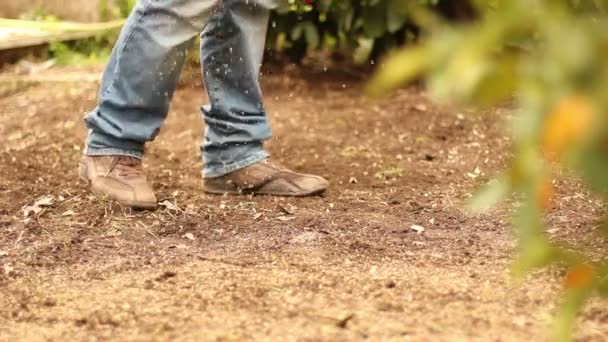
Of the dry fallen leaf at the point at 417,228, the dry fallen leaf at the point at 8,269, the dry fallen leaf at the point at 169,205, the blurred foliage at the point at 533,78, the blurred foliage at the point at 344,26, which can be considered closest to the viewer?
the blurred foliage at the point at 533,78

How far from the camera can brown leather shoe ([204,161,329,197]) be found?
2.78 m

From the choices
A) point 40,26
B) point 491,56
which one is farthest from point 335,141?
point 491,56

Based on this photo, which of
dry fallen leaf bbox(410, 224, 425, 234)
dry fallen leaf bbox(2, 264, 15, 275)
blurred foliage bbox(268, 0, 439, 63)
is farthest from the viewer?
blurred foliage bbox(268, 0, 439, 63)

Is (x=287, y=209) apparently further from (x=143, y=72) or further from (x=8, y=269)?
(x=8, y=269)

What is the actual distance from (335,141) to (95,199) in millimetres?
1118

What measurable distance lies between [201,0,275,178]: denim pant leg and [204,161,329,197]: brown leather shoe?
23 millimetres

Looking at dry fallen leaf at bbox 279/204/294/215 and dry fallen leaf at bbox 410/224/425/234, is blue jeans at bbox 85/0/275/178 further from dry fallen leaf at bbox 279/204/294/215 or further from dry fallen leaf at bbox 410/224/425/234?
dry fallen leaf at bbox 410/224/425/234

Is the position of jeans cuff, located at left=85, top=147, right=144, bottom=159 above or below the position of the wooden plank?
below

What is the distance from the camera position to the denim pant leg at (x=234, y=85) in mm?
2672

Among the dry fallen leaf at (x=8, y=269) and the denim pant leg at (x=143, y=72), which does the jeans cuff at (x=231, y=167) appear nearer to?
the denim pant leg at (x=143, y=72)

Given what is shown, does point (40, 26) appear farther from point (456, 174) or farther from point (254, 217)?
point (456, 174)

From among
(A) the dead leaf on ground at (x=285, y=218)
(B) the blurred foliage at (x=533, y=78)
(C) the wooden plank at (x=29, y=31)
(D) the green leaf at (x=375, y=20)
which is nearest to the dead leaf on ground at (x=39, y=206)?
(C) the wooden plank at (x=29, y=31)

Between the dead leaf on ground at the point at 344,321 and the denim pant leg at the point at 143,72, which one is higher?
the denim pant leg at the point at 143,72

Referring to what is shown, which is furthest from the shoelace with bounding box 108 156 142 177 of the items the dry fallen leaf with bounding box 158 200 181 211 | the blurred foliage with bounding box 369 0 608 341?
the blurred foliage with bounding box 369 0 608 341
